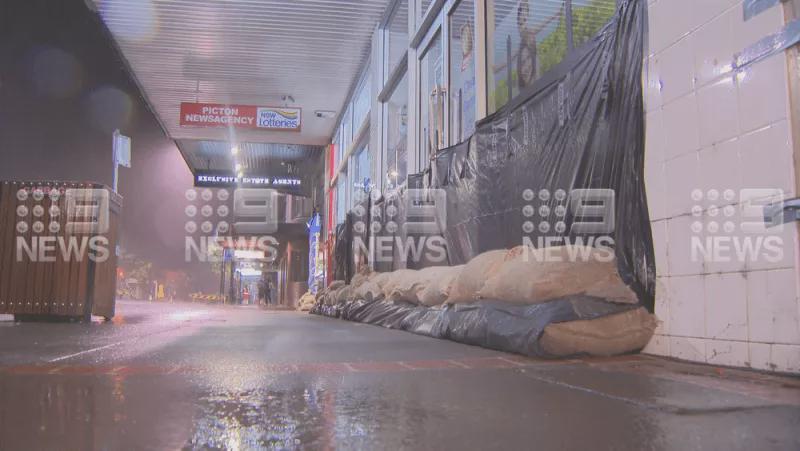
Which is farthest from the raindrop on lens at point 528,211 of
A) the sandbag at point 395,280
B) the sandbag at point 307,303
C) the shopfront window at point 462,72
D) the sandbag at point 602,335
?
the sandbag at point 307,303

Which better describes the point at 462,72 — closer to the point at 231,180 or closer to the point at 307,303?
the point at 307,303

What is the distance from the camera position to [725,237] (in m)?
2.72

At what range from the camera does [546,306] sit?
10.4ft

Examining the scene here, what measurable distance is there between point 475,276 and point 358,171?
1079 centimetres

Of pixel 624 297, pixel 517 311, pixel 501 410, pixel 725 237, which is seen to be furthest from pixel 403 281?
pixel 501 410

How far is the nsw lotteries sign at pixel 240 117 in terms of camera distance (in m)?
12.9

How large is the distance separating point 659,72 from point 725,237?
104cm

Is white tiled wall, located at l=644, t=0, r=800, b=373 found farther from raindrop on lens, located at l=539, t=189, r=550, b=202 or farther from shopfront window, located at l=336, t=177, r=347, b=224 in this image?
shopfront window, located at l=336, t=177, r=347, b=224

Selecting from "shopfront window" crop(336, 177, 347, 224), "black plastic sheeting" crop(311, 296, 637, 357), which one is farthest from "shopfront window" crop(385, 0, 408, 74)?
"black plastic sheeting" crop(311, 296, 637, 357)

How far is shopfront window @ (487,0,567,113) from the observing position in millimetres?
4840

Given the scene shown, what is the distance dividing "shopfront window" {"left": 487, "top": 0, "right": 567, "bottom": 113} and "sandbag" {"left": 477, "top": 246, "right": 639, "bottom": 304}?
1.93m

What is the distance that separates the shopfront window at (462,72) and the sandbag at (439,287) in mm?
2072

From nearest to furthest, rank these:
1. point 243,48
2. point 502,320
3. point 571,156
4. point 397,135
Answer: point 502,320, point 571,156, point 397,135, point 243,48

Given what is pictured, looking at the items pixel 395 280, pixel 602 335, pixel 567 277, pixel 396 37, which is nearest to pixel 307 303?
pixel 396 37
